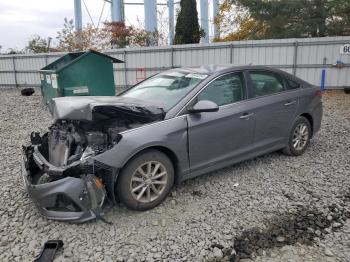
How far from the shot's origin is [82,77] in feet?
31.2

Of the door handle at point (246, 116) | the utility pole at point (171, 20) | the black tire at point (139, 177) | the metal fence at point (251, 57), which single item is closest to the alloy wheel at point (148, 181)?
the black tire at point (139, 177)

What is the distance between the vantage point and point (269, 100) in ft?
15.5

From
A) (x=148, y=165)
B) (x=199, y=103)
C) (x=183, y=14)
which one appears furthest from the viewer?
(x=183, y=14)

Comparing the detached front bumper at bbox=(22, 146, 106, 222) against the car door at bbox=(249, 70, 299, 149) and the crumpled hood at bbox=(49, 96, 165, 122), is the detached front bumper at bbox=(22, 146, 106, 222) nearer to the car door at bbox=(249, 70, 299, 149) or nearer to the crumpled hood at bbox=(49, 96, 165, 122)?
the crumpled hood at bbox=(49, 96, 165, 122)

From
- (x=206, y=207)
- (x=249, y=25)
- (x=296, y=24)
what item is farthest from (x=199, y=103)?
(x=249, y=25)

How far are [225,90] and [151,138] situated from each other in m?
1.34

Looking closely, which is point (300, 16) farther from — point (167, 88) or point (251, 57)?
point (167, 88)

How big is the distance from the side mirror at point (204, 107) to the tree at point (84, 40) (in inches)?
818

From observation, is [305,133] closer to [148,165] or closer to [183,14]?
[148,165]

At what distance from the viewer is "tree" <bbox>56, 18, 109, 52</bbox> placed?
2355cm

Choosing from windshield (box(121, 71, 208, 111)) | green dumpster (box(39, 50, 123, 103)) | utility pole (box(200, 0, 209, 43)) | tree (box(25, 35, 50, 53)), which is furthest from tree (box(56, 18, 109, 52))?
windshield (box(121, 71, 208, 111))

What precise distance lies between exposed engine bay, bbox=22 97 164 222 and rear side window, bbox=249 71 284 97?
1575 millimetres

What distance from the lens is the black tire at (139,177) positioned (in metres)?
3.44

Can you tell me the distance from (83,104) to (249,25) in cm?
1719
